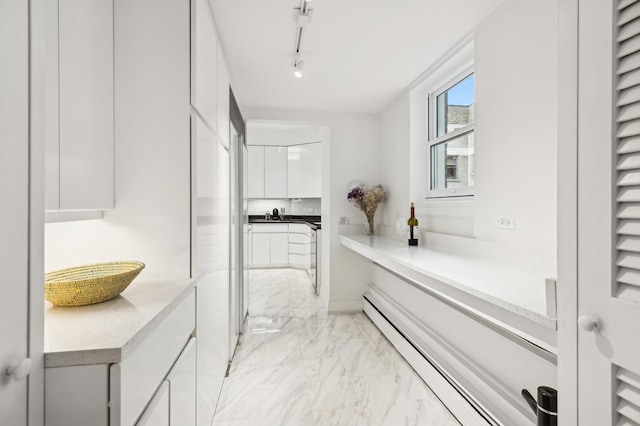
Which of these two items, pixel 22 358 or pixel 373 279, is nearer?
pixel 22 358

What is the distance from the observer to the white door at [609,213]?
683 millimetres

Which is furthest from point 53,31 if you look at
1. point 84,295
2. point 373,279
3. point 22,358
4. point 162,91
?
point 373,279

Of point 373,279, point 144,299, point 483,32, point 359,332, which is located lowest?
point 359,332

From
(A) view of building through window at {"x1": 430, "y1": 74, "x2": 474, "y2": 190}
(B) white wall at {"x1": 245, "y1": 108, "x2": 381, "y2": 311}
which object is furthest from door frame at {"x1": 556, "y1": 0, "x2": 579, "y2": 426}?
(B) white wall at {"x1": 245, "y1": 108, "x2": 381, "y2": 311}

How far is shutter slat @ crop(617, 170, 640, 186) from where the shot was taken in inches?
26.6

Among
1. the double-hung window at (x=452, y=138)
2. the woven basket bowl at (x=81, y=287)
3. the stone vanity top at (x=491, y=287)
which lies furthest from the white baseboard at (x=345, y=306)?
the woven basket bowl at (x=81, y=287)

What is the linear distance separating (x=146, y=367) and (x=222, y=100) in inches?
66.6

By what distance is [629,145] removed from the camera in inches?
27.1

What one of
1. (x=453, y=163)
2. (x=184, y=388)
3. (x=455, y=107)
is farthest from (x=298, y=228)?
(x=184, y=388)

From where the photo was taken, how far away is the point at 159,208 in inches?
52.6

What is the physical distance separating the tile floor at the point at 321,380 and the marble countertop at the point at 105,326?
1095 mm

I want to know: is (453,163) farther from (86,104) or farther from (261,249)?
(261,249)

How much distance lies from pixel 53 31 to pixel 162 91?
0.42m

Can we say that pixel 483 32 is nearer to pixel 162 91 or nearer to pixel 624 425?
pixel 162 91
